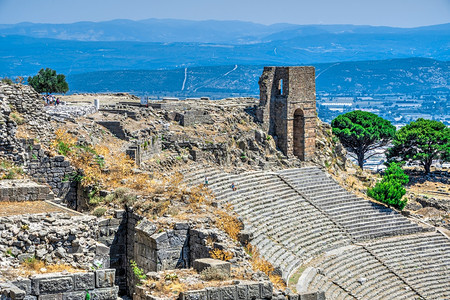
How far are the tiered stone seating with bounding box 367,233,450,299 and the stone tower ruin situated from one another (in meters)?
9.93

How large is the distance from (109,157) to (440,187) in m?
33.2

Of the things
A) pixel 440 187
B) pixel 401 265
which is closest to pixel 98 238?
pixel 401 265

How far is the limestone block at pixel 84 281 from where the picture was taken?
55.8ft

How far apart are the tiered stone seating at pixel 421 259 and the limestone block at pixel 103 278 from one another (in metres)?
19.9

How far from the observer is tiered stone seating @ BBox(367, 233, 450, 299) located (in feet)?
115

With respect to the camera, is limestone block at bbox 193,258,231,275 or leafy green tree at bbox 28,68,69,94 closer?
limestone block at bbox 193,258,231,275

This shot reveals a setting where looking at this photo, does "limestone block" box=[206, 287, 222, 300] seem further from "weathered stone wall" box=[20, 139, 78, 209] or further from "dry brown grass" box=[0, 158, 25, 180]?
"weathered stone wall" box=[20, 139, 78, 209]

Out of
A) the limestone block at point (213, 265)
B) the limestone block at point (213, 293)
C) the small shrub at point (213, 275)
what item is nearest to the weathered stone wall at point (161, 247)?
the limestone block at point (213, 265)

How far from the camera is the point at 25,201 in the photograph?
22422 millimetres

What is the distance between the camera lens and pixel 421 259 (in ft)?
122

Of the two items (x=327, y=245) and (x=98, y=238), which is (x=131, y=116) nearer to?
(x=327, y=245)

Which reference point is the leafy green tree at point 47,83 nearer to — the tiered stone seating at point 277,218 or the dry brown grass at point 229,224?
the tiered stone seating at point 277,218

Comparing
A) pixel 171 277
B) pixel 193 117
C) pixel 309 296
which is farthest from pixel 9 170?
pixel 193 117

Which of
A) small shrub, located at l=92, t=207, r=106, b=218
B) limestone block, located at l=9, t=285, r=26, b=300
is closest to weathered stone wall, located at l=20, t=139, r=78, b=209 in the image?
small shrub, located at l=92, t=207, r=106, b=218
